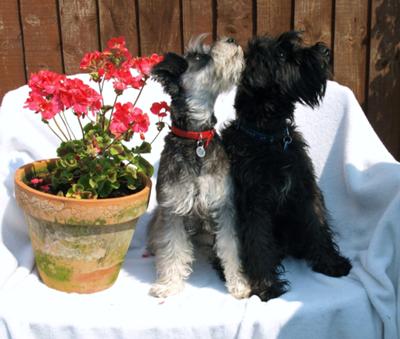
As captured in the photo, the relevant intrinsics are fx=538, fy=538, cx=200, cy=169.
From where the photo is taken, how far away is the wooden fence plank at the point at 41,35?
3.71m

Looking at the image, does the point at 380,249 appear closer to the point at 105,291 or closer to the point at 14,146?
the point at 105,291

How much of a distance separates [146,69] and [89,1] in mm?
1433

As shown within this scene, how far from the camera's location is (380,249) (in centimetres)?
269

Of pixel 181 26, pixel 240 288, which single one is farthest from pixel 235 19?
pixel 240 288

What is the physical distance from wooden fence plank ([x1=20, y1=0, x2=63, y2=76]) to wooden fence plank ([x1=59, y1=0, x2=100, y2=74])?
0.06 metres

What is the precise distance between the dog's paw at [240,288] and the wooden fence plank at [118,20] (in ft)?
6.37

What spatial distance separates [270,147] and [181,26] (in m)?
1.50

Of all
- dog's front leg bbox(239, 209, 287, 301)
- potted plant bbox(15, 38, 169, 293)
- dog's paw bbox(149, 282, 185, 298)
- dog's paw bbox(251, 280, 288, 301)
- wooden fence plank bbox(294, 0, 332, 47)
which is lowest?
dog's paw bbox(149, 282, 185, 298)

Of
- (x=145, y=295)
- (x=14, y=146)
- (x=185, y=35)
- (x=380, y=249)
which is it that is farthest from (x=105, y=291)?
(x=185, y=35)

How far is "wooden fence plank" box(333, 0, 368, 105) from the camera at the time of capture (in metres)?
3.70

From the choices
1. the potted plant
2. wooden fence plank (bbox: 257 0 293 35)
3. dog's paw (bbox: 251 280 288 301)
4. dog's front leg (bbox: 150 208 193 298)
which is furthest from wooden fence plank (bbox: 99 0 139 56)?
dog's paw (bbox: 251 280 288 301)

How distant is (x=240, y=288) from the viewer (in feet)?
8.63

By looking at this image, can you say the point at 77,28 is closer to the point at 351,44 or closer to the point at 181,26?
the point at 181,26

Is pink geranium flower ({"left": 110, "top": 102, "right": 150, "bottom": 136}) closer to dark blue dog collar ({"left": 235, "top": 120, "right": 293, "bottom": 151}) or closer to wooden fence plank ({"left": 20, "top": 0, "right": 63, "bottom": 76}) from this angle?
dark blue dog collar ({"left": 235, "top": 120, "right": 293, "bottom": 151})
